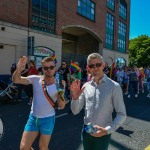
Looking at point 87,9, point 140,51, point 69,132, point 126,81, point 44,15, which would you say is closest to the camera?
point 69,132

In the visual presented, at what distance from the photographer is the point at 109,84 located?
8.20ft

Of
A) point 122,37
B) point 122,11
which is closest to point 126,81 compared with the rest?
point 122,37

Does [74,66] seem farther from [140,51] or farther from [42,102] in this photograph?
[140,51]

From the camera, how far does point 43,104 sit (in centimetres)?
331

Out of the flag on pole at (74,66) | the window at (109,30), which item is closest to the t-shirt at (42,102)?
the flag on pole at (74,66)

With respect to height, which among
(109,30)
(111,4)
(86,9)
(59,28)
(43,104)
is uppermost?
(111,4)

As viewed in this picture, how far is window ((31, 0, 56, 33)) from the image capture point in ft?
58.6

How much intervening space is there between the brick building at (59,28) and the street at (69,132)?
28.7 feet

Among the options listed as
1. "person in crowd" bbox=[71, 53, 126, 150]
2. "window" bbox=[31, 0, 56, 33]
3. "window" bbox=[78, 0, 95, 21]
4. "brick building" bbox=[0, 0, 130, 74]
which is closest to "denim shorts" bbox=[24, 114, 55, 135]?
"person in crowd" bbox=[71, 53, 126, 150]

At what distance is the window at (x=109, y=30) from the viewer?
2970 centimetres

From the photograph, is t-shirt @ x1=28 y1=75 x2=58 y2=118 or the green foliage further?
the green foliage

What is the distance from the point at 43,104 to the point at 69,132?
2.56 metres

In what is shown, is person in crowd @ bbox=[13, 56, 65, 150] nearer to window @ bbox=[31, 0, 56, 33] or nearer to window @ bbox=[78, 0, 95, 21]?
window @ bbox=[31, 0, 56, 33]

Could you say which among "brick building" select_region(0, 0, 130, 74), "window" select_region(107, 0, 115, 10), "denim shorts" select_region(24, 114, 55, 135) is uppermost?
"window" select_region(107, 0, 115, 10)
